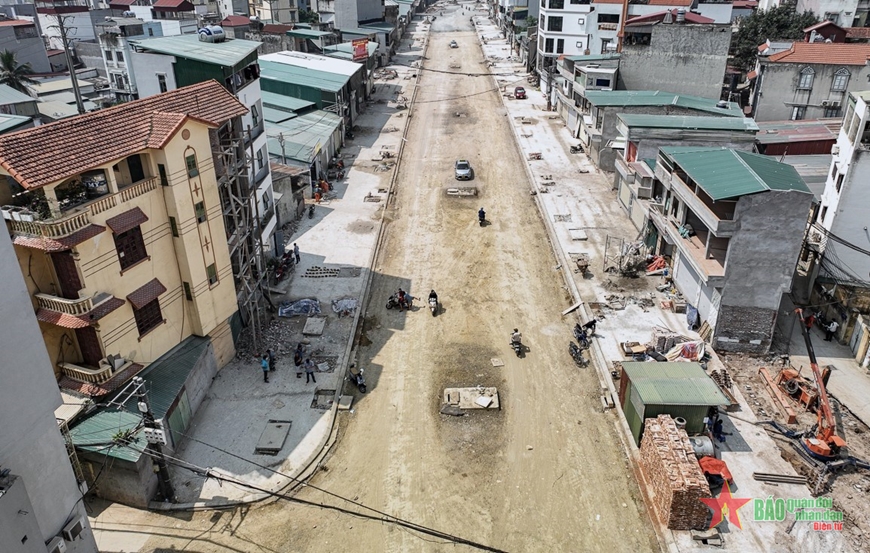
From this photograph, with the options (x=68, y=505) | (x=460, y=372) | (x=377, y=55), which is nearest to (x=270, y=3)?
(x=377, y=55)

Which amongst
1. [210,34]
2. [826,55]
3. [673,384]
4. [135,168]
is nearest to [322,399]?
[135,168]

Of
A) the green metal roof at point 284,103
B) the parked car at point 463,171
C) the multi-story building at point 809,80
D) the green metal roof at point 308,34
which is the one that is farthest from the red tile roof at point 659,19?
the green metal roof at point 308,34

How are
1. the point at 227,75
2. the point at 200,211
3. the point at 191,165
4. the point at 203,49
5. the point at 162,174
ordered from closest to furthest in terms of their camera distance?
the point at 162,174 → the point at 191,165 → the point at 200,211 → the point at 227,75 → the point at 203,49

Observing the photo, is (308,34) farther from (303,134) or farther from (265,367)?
(265,367)

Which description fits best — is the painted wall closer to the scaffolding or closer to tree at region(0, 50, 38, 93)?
the scaffolding

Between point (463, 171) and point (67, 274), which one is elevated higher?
point (67, 274)

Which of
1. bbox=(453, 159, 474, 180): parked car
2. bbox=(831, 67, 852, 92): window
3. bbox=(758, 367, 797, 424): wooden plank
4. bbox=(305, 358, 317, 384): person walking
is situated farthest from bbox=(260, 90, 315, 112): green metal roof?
bbox=(831, 67, 852, 92): window

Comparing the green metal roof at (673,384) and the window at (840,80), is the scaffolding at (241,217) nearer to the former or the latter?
the green metal roof at (673,384)
